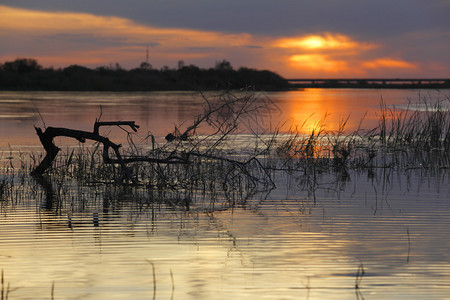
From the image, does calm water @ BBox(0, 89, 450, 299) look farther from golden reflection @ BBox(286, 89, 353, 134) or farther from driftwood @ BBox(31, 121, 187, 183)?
golden reflection @ BBox(286, 89, 353, 134)

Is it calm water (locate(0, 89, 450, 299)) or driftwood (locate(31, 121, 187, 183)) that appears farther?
driftwood (locate(31, 121, 187, 183))

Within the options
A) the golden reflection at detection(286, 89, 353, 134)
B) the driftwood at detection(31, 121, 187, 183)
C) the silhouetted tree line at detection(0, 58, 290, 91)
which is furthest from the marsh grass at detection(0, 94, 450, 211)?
the silhouetted tree line at detection(0, 58, 290, 91)

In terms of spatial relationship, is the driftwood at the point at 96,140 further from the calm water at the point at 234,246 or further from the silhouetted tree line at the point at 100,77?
the silhouetted tree line at the point at 100,77

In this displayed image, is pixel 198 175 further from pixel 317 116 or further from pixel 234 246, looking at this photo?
pixel 317 116

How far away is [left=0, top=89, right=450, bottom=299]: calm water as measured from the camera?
529 centimetres

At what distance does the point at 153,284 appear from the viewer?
5.34 metres

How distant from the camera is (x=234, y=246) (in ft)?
21.8

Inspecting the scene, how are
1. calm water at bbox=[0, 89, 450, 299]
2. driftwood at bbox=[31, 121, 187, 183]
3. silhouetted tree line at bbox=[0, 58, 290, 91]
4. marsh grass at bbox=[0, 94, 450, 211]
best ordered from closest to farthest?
calm water at bbox=[0, 89, 450, 299], marsh grass at bbox=[0, 94, 450, 211], driftwood at bbox=[31, 121, 187, 183], silhouetted tree line at bbox=[0, 58, 290, 91]

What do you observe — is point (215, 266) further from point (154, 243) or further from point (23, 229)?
point (23, 229)

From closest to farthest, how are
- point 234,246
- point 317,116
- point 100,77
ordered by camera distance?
1. point 234,246
2. point 317,116
3. point 100,77

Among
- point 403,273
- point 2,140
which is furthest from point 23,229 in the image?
point 2,140

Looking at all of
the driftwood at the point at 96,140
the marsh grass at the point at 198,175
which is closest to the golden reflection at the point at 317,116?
the marsh grass at the point at 198,175

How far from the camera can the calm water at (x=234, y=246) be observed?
5.29 m

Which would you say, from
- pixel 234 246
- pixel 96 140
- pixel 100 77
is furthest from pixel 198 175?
pixel 100 77
